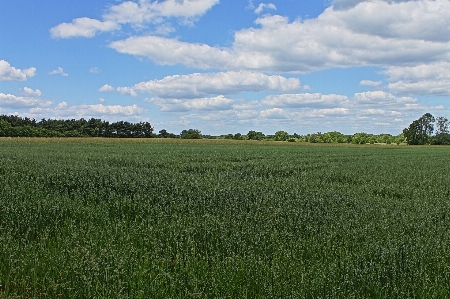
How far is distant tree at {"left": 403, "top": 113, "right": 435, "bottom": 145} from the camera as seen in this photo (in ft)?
461

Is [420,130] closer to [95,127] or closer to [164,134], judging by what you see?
[164,134]

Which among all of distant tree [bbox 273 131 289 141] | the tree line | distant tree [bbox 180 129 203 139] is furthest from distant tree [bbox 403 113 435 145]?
distant tree [bbox 180 129 203 139]

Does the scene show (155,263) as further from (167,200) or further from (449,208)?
(449,208)

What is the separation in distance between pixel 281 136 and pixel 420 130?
55.2m

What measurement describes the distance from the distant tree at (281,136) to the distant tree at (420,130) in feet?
158

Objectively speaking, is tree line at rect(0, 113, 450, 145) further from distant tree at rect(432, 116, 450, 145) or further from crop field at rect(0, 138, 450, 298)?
crop field at rect(0, 138, 450, 298)

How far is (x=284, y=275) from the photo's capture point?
5.67m

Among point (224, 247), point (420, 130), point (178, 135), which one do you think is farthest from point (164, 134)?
point (224, 247)

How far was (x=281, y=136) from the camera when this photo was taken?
137 meters

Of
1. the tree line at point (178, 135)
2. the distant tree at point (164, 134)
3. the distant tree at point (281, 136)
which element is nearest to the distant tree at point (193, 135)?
the tree line at point (178, 135)

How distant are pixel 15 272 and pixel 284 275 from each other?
14.3 feet

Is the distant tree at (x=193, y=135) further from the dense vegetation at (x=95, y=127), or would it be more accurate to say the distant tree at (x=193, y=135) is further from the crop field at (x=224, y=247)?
the crop field at (x=224, y=247)

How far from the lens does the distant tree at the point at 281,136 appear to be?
136 meters

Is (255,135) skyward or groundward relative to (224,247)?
skyward
